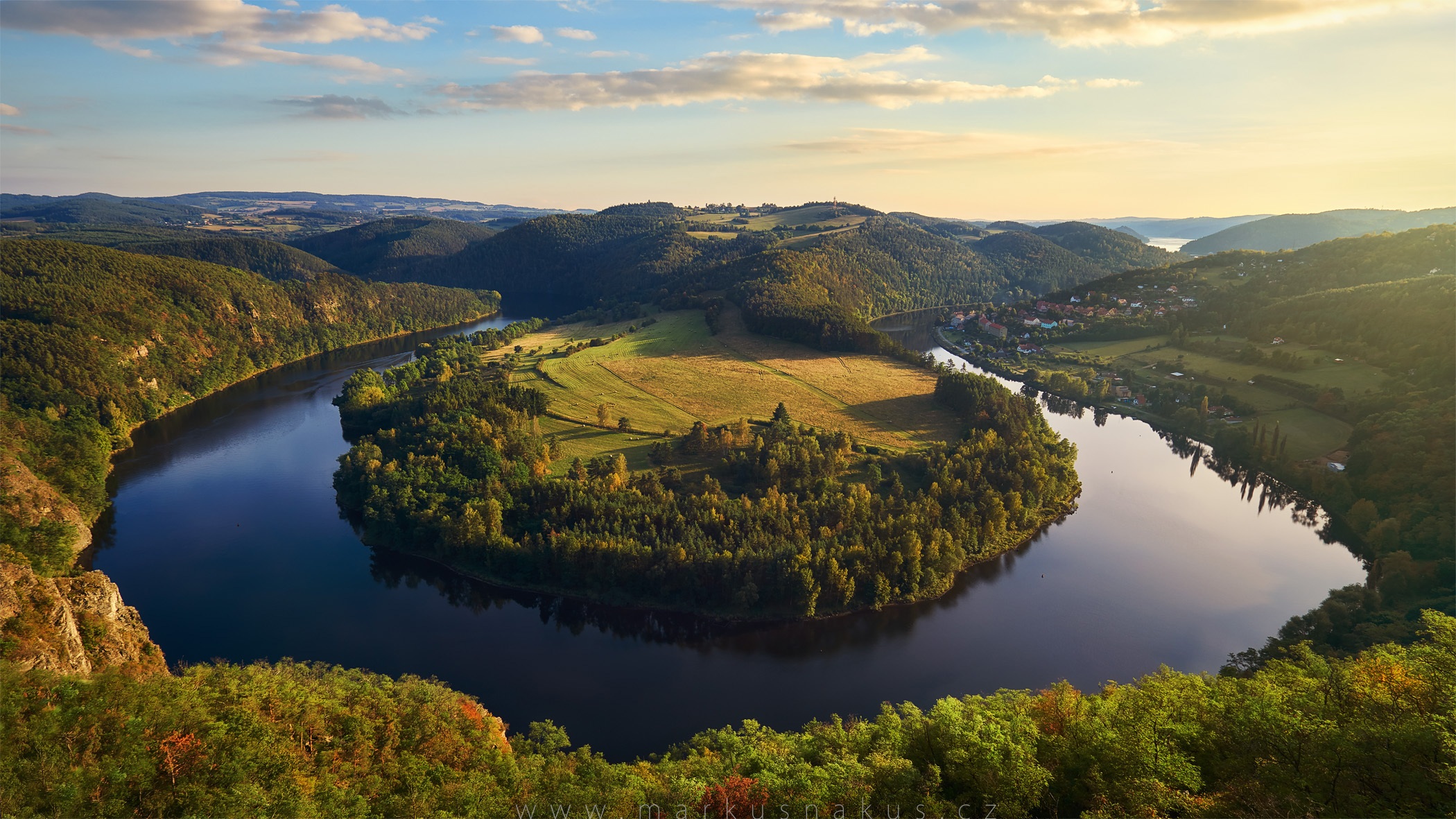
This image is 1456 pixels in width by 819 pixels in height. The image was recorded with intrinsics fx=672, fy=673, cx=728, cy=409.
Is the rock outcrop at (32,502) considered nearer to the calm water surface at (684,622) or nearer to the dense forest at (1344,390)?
the calm water surface at (684,622)

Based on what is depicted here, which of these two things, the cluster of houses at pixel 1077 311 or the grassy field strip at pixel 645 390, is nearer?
the grassy field strip at pixel 645 390

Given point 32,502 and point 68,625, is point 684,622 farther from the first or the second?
point 32,502

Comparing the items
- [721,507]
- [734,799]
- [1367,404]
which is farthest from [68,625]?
[1367,404]

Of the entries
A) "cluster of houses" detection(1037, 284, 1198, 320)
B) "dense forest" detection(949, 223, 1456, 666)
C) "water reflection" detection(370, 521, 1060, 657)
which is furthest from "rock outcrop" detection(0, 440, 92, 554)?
"cluster of houses" detection(1037, 284, 1198, 320)

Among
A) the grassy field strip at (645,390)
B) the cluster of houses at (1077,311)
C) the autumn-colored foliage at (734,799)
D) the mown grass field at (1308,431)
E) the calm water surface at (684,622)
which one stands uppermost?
the cluster of houses at (1077,311)

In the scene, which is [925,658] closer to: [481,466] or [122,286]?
[481,466]

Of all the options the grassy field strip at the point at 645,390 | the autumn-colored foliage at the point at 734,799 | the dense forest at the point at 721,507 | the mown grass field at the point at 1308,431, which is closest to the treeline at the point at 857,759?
the autumn-colored foliage at the point at 734,799

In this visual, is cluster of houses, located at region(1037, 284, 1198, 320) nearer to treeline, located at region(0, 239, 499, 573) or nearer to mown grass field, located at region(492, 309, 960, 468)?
mown grass field, located at region(492, 309, 960, 468)

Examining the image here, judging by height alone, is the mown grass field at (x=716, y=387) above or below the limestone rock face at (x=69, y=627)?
above
